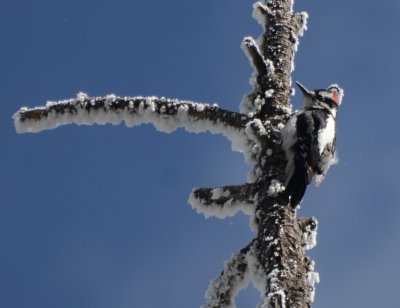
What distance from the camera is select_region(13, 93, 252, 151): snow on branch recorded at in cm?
357

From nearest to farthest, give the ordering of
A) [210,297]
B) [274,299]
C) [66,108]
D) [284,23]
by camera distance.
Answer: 1. [274,299]
2. [210,297]
3. [66,108]
4. [284,23]

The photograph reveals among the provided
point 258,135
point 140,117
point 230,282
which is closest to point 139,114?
point 140,117

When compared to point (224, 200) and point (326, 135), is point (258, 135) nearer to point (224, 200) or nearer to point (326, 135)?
point (224, 200)

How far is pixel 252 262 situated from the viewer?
2.92m

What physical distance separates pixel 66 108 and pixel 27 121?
25 cm

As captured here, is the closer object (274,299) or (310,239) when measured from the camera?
(274,299)

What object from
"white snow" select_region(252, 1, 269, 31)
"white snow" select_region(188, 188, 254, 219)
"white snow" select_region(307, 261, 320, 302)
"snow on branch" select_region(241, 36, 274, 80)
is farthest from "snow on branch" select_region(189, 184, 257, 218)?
"white snow" select_region(252, 1, 269, 31)

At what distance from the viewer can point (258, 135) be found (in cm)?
348

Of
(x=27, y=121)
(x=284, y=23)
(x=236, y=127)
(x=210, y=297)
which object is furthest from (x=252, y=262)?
(x=284, y=23)

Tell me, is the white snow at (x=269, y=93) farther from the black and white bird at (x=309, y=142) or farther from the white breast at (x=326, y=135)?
the white breast at (x=326, y=135)

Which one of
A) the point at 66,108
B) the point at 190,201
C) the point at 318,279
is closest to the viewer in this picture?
the point at 318,279

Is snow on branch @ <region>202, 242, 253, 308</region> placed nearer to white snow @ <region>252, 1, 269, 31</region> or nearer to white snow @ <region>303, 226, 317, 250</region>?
white snow @ <region>303, 226, 317, 250</region>

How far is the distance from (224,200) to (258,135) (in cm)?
42

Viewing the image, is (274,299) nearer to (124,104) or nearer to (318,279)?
(318,279)
